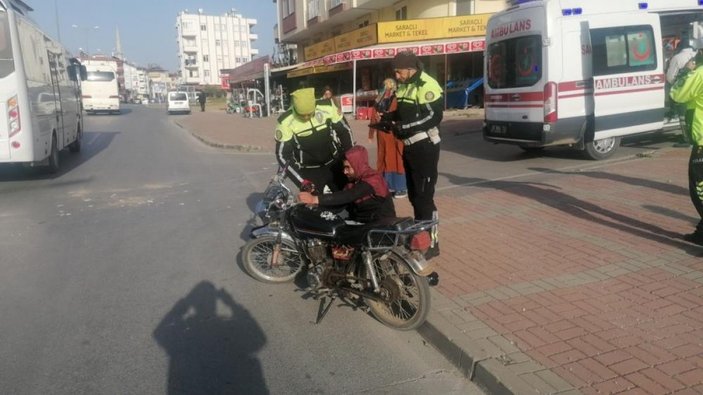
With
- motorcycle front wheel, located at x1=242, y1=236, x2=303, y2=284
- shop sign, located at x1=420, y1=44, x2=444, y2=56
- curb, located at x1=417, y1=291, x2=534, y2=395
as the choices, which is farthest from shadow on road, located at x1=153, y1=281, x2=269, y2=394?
shop sign, located at x1=420, y1=44, x2=444, y2=56

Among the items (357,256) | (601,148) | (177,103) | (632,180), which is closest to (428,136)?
(357,256)

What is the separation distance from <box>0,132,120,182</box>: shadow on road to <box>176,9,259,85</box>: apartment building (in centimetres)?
8493

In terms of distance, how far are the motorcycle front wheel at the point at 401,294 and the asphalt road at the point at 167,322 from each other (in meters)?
0.11

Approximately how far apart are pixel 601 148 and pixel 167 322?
9.03 metres

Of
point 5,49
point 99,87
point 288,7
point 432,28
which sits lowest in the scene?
point 5,49

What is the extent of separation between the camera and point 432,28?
21922 millimetres

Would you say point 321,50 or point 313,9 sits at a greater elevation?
point 313,9

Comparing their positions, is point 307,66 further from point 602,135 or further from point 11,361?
point 11,361

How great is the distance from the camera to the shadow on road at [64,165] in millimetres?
11437

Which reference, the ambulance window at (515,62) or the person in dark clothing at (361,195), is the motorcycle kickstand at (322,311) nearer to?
the person in dark clothing at (361,195)

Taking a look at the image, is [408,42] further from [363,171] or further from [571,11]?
[363,171]

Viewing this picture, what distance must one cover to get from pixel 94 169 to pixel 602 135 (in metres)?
11.1

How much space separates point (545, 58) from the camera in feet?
31.0

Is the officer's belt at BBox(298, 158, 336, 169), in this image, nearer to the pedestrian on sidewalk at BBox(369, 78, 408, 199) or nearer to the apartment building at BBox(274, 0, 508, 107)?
the pedestrian on sidewalk at BBox(369, 78, 408, 199)
